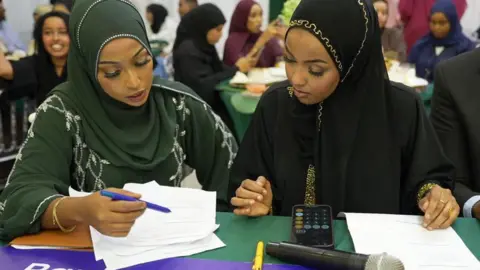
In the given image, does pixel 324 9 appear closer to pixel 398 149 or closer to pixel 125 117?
pixel 398 149

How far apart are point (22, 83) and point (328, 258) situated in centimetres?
246

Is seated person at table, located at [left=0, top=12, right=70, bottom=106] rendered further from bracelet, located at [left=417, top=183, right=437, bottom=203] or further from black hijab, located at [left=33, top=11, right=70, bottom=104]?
bracelet, located at [left=417, top=183, right=437, bottom=203]

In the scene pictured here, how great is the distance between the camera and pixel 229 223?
1.15 m

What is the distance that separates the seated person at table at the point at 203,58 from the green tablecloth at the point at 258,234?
7.94 feet

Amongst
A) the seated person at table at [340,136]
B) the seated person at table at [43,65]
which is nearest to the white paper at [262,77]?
the seated person at table at [43,65]

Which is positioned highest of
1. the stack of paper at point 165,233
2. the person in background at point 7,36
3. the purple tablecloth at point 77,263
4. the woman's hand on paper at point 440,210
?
the person in background at point 7,36

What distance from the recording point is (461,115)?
146cm

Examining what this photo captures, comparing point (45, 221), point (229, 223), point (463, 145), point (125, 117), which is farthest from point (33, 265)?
point (463, 145)

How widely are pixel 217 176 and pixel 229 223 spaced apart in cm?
48

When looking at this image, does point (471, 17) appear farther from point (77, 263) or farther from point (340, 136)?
point (77, 263)

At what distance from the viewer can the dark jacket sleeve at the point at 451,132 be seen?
4.83 ft

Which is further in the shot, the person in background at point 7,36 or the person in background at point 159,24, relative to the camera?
the person in background at point 159,24

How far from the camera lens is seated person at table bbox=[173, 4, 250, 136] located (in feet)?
11.8

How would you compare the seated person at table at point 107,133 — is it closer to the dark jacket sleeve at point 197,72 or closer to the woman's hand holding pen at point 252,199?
the woman's hand holding pen at point 252,199
